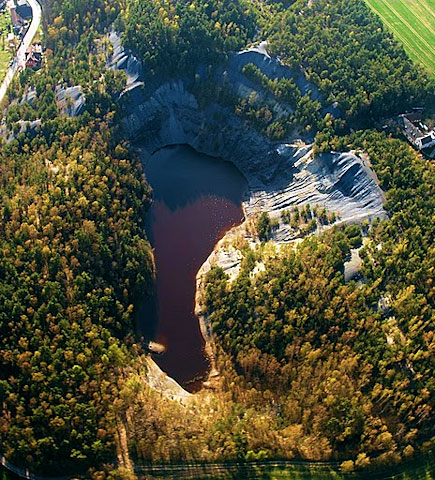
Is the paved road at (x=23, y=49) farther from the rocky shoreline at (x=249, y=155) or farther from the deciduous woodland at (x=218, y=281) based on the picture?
the rocky shoreline at (x=249, y=155)

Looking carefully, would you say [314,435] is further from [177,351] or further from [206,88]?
[206,88]

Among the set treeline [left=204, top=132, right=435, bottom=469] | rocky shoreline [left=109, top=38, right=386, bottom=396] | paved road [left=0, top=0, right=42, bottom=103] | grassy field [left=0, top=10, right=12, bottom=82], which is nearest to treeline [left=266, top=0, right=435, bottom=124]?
rocky shoreline [left=109, top=38, right=386, bottom=396]

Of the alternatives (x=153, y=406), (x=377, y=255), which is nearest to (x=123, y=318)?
(x=153, y=406)

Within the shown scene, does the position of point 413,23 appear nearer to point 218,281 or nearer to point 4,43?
point 218,281

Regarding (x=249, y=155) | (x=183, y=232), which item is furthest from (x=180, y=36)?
(x=183, y=232)

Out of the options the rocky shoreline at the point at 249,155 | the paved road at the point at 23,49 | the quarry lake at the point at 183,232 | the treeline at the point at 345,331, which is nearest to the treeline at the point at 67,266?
the quarry lake at the point at 183,232

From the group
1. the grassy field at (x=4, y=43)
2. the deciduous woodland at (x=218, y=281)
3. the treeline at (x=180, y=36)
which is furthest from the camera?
the grassy field at (x=4, y=43)

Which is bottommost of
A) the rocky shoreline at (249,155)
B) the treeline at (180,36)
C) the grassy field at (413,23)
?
the rocky shoreline at (249,155)
